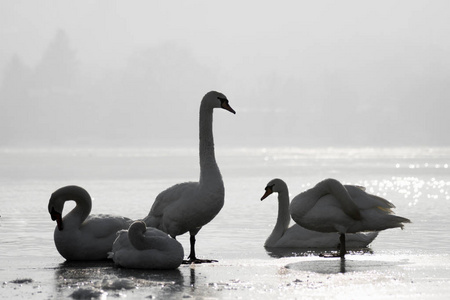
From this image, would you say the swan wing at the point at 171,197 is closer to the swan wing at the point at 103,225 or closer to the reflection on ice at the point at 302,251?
the swan wing at the point at 103,225

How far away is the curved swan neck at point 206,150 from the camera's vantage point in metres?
13.2

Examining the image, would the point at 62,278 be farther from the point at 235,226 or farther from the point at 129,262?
the point at 235,226

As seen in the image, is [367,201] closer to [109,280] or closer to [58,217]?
[58,217]

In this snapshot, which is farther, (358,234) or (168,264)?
(358,234)

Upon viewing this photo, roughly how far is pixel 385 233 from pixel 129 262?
24.0 ft

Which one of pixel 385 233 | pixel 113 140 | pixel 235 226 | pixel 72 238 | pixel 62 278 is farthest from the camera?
pixel 113 140

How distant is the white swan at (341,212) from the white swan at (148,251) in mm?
2795

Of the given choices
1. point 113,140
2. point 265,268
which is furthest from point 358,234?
point 113,140

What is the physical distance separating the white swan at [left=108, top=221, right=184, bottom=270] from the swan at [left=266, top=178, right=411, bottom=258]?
2.80m

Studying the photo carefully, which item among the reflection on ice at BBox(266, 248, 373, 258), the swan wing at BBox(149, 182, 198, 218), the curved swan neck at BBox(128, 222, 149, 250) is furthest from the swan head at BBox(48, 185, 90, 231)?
the reflection on ice at BBox(266, 248, 373, 258)

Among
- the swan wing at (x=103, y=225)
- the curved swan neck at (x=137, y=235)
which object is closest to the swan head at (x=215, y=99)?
the swan wing at (x=103, y=225)

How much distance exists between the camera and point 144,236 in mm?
12062

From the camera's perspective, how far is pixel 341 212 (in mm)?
14000

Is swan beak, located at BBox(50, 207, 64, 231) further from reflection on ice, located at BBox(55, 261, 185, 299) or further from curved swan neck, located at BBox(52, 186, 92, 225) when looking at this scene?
reflection on ice, located at BBox(55, 261, 185, 299)
